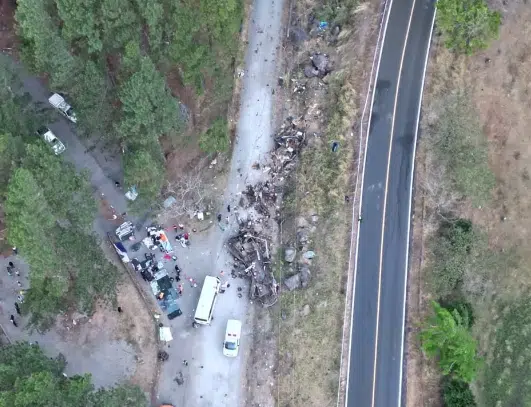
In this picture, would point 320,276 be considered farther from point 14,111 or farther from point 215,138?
point 14,111

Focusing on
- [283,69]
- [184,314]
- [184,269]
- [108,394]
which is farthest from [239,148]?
[108,394]

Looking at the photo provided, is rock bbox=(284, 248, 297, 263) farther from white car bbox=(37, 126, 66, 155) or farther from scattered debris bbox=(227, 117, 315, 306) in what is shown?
white car bbox=(37, 126, 66, 155)

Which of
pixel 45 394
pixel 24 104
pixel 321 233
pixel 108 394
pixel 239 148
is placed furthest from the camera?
pixel 239 148

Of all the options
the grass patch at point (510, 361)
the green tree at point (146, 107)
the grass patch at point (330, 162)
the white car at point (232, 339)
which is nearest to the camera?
the green tree at point (146, 107)

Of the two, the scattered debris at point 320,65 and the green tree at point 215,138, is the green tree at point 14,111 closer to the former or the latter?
the green tree at point 215,138

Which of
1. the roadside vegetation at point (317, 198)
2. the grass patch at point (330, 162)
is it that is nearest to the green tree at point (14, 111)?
the roadside vegetation at point (317, 198)

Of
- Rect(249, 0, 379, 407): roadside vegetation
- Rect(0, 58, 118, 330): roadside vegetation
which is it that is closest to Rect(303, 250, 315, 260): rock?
Rect(249, 0, 379, 407): roadside vegetation

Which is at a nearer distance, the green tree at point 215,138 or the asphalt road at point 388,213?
the asphalt road at point 388,213

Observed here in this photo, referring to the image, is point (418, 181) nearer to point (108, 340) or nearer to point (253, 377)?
point (253, 377)
